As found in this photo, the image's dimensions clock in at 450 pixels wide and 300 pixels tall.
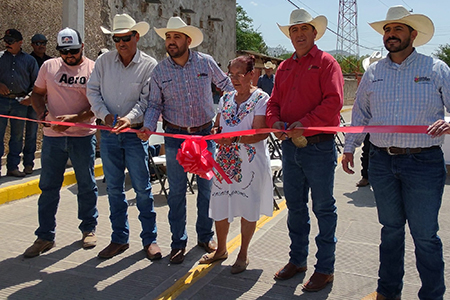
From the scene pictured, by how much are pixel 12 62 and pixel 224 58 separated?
12466 mm

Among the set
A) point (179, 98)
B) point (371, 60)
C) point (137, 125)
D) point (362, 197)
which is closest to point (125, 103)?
point (137, 125)

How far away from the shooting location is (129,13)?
548 inches

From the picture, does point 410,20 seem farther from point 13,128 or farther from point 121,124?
point 13,128

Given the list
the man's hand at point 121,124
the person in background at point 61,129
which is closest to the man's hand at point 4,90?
the person in background at point 61,129

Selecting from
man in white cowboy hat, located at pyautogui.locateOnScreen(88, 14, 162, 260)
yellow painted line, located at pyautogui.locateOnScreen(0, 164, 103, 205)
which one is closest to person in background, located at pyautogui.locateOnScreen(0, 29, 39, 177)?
yellow painted line, located at pyautogui.locateOnScreen(0, 164, 103, 205)

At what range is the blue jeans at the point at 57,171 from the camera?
5.32 meters

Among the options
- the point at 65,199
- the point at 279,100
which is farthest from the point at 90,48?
the point at 279,100

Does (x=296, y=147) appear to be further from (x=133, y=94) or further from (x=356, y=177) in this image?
(x=356, y=177)

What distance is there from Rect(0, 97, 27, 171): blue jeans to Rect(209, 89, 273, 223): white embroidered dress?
17.0ft

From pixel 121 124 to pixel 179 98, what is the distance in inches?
23.8

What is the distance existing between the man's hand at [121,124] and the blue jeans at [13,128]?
4413 millimetres

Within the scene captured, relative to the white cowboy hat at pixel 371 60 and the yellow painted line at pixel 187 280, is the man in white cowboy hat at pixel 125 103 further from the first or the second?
the white cowboy hat at pixel 371 60

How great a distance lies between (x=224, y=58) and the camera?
800 inches

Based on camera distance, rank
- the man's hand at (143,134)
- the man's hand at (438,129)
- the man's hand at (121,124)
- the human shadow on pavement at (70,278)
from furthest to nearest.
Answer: the man's hand at (143,134), the man's hand at (121,124), the human shadow on pavement at (70,278), the man's hand at (438,129)
